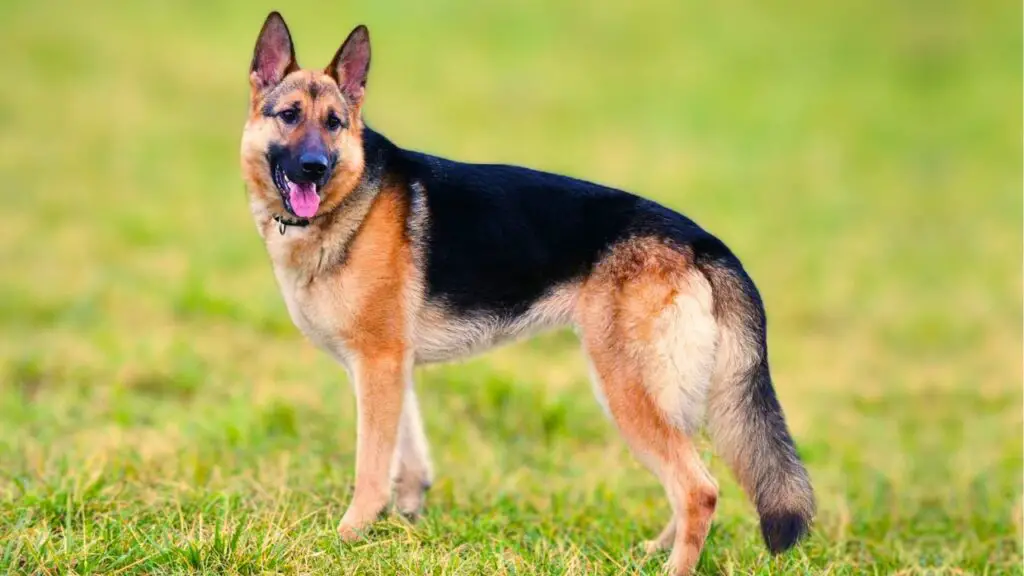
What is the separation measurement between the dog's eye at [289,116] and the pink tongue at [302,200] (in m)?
0.28

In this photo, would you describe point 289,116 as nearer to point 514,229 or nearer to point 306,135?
point 306,135

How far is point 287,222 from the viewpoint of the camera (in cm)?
526

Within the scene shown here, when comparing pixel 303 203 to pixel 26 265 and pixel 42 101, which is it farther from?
pixel 42 101

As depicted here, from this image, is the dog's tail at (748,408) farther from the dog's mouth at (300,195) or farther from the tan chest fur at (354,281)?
the dog's mouth at (300,195)

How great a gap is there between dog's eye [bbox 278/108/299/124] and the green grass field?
5.86 ft

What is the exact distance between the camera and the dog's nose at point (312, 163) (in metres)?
4.93

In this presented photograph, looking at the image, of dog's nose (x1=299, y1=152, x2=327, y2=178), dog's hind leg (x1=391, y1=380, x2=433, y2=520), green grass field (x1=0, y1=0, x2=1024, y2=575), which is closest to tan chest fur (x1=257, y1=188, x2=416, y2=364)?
dog's nose (x1=299, y1=152, x2=327, y2=178)

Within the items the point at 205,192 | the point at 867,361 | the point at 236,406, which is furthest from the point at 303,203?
the point at 205,192

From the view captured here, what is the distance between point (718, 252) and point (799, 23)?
2045 centimetres

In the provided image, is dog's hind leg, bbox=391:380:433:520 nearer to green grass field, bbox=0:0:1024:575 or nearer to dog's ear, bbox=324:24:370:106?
green grass field, bbox=0:0:1024:575

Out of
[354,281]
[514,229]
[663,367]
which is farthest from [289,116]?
[663,367]

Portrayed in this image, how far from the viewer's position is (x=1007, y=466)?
27.8ft

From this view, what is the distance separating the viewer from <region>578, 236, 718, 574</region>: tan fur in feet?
16.4

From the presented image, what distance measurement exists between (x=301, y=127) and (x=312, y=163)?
0.23 m
